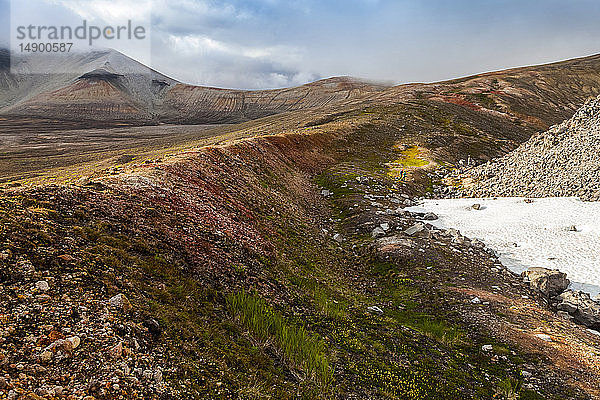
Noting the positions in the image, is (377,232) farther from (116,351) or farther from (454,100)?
(454,100)

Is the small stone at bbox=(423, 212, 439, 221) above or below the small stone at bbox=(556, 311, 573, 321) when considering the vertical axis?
above

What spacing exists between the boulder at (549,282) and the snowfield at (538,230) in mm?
680

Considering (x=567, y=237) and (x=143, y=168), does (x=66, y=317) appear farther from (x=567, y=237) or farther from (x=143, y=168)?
(x=567, y=237)

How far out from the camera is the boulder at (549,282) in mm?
16998

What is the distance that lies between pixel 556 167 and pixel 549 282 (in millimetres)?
19277

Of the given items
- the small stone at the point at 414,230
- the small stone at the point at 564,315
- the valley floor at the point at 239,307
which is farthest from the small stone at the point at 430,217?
the small stone at the point at 564,315

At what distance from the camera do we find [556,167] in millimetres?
30688

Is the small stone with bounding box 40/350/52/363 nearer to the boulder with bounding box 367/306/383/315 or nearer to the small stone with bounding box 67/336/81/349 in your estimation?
the small stone with bounding box 67/336/81/349

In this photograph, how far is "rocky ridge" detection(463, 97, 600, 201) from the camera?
91.8ft

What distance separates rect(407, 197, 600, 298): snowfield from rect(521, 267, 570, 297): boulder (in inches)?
26.8

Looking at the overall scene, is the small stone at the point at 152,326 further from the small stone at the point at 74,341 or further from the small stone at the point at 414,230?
the small stone at the point at 414,230

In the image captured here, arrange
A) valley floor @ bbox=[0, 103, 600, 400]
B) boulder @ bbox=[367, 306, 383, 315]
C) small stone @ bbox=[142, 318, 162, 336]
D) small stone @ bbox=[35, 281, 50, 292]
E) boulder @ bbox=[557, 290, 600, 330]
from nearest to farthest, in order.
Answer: valley floor @ bbox=[0, 103, 600, 400]
small stone @ bbox=[35, 281, 50, 292]
small stone @ bbox=[142, 318, 162, 336]
boulder @ bbox=[367, 306, 383, 315]
boulder @ bbox=[557, 290, 600, 330]

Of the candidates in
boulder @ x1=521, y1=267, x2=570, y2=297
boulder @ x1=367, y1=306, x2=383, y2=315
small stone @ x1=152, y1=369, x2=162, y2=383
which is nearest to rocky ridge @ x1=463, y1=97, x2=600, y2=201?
boulder @ x1=521, y1=267, x2=570, y2=297

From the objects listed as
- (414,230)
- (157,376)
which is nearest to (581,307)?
(414,230)
